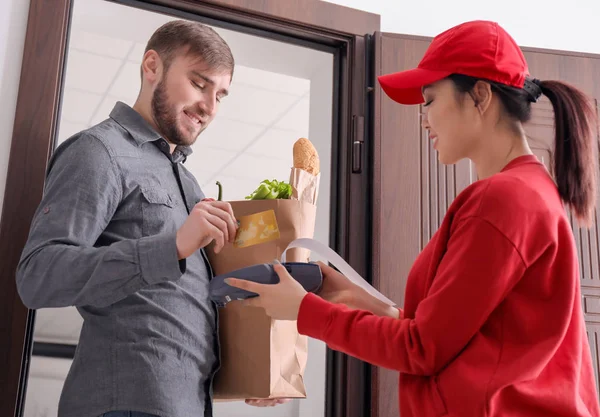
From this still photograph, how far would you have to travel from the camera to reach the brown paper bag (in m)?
1.25

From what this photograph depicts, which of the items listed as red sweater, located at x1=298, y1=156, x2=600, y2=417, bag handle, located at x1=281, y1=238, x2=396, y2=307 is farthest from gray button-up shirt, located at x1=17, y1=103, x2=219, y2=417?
red sweater, located at x1=298, y1=156, x2=600, y2=417

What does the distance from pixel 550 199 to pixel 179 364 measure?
0.69m

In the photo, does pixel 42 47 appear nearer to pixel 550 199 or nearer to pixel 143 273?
pixel 143 273

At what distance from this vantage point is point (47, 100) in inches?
64.3

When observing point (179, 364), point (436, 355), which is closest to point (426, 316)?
point (436, 355)

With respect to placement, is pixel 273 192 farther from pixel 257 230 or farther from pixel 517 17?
pixel 517 17

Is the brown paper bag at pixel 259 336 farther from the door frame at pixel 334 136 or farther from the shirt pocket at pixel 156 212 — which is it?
the door frame at pixel 334 136

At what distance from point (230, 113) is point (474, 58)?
2.92 m

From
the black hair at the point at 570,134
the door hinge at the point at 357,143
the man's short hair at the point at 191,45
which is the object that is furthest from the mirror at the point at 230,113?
the black hair at the point at 570,134

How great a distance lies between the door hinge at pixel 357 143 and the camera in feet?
6.57

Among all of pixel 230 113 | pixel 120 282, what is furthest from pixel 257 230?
pixel 230 113

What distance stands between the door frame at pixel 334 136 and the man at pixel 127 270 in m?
0.37

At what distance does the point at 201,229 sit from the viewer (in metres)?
1.07

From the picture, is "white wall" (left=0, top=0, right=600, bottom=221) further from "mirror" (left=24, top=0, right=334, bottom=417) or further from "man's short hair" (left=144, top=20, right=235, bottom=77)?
"man's short hair" (left=144, top=20, right=235, bottom=77)
